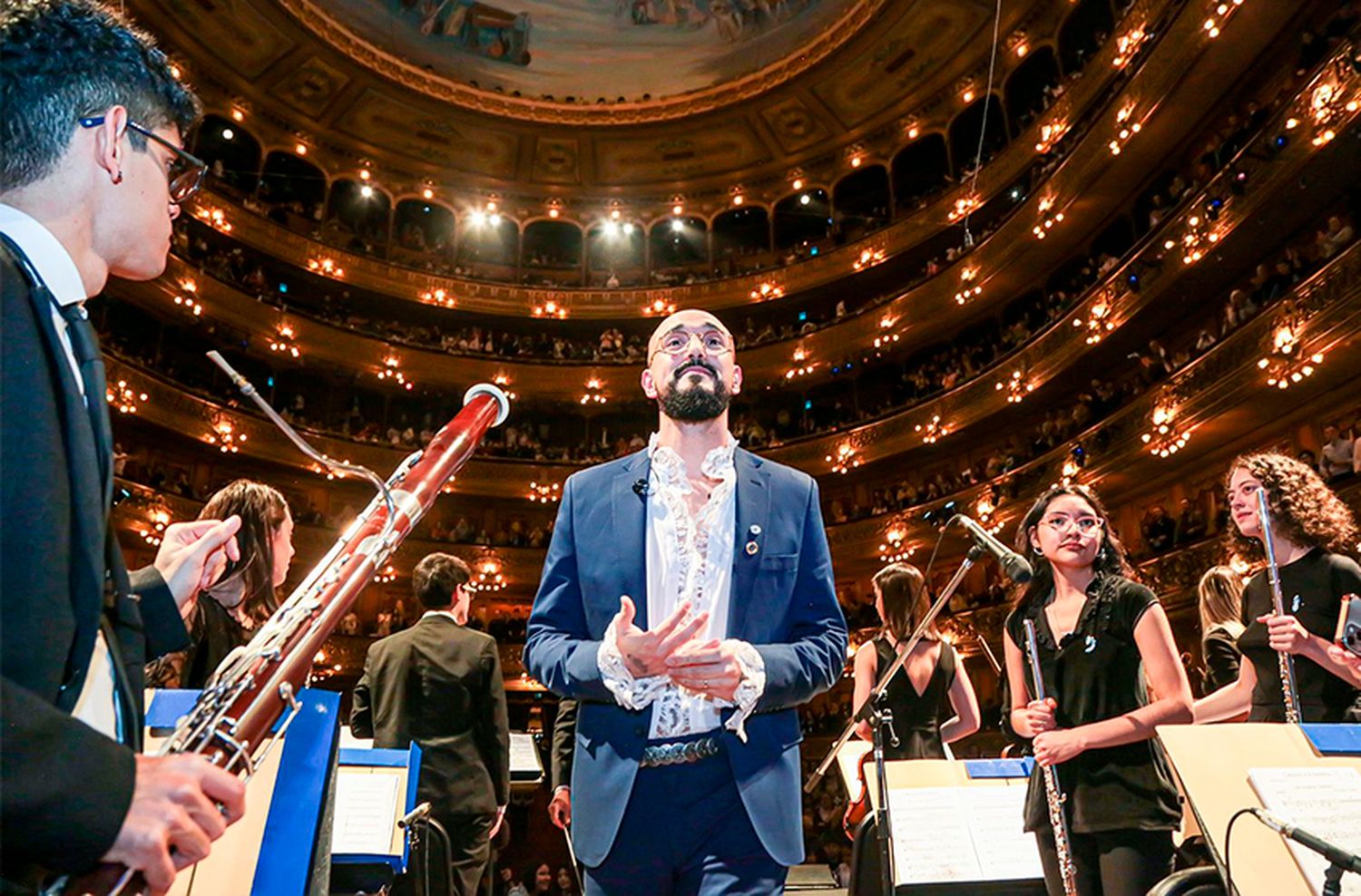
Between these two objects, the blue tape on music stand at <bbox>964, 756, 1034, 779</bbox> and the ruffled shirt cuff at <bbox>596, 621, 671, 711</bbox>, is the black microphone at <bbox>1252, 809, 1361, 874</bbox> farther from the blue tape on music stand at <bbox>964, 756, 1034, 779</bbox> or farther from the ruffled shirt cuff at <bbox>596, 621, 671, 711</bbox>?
the blue tape on music stand at <bbox>964, 756, 1034, 779</bbox>

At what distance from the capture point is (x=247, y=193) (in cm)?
2473

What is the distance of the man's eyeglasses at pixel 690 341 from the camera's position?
109 inches

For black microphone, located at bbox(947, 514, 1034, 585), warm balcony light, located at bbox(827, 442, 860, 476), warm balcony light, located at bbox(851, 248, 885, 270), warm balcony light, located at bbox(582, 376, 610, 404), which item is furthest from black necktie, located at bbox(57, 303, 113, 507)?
warm balcony light, located at bbox(582, 376, 610, 404)

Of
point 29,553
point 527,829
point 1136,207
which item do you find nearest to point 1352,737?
point 29,553

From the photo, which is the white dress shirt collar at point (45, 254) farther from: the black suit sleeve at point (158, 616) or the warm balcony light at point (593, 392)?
the warm balcony light at point (593, 392)

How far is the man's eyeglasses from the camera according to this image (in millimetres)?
2770

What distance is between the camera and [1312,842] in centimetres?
237

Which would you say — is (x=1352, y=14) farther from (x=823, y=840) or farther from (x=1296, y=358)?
(x=823, y=840)

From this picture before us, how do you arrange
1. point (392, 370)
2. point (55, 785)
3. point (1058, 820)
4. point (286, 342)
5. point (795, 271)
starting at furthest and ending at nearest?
point (795, 271)
point (392, 370)
point (286, 342)
point (1058, 820)
point (55, 785)

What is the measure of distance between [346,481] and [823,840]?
14.8m

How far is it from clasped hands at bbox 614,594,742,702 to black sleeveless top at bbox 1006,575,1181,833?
6.10ft

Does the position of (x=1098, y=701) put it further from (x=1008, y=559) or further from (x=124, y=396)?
(x=124, y=396)

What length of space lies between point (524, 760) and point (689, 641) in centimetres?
438

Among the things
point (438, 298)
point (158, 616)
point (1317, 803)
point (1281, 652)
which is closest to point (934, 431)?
point (438, 298)
